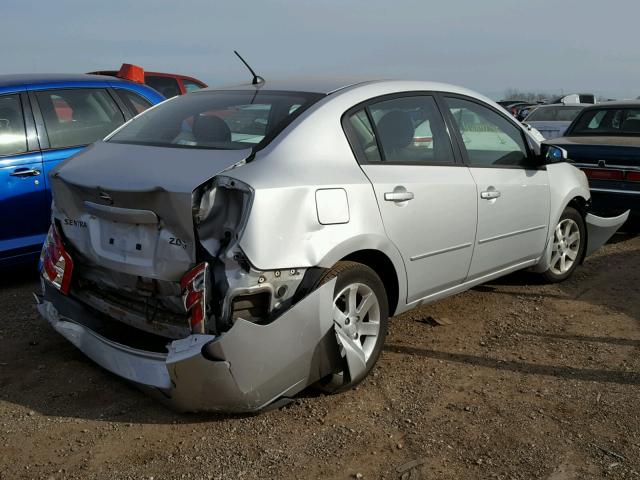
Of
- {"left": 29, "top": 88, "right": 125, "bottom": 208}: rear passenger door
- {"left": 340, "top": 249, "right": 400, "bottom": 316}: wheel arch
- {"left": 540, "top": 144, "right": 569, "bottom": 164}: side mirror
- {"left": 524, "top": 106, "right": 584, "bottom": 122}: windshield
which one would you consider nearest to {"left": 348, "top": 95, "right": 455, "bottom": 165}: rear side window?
{"left": 340, "top": 249, "right": 400, "bottom": 316}: wheel arch

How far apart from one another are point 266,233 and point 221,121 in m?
1.04

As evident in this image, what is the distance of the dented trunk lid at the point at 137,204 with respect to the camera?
9.68ft

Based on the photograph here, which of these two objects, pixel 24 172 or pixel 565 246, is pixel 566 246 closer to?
pixel 565 246

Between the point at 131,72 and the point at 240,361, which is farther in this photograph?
the point at 131,72

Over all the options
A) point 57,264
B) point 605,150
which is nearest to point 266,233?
point 57,264

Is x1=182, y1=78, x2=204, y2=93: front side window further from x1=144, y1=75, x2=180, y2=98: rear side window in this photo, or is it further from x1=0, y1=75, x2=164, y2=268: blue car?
x1=0, y1=75, x2=164, y2=268: blue car

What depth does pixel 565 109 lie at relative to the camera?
578 inches

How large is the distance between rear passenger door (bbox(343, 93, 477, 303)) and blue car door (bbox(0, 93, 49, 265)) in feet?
9.26

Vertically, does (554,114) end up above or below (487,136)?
below

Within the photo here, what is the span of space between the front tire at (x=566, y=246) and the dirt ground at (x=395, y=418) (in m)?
0.90

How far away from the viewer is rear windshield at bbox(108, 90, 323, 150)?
11.2ft

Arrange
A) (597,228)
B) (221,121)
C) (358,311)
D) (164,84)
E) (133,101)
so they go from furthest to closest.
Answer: (164,84) < (133,101) < (597,228) < (221,121) < (358,311)

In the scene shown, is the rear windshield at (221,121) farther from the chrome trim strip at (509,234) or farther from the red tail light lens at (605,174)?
the red tail light lens at (605,174)

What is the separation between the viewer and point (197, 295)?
2.87 m
